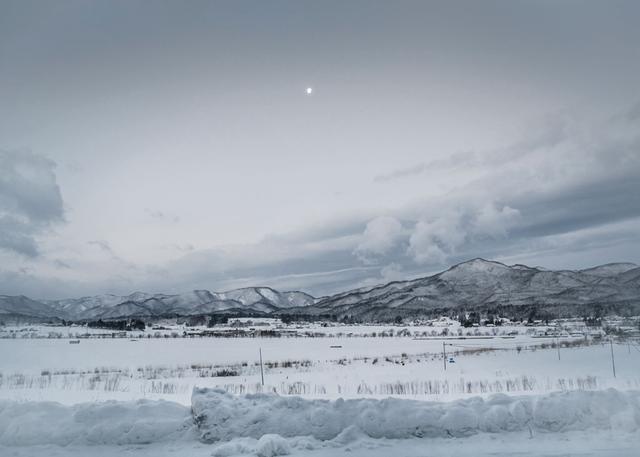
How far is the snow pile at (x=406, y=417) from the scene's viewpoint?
879 centimetres

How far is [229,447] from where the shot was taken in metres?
7.98

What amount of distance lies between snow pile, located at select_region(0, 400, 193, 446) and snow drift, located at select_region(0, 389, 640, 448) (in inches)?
0.7

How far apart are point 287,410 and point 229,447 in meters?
1.59

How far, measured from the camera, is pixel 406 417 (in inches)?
354

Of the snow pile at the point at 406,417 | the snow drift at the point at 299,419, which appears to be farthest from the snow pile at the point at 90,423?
the snow pile at the point at 406,417

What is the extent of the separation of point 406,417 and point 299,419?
2143 mm

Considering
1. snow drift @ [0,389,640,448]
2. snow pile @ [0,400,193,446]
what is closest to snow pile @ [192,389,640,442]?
snow drift @ [0,389,640,448]

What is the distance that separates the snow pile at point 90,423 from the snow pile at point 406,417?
2.07ft

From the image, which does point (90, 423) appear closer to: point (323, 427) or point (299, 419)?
point (299, 419)

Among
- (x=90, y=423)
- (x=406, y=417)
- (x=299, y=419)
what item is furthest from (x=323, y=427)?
(x=90, y=423)

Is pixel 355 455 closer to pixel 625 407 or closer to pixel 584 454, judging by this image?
pixel 584 454

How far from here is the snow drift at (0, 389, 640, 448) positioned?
8633mm

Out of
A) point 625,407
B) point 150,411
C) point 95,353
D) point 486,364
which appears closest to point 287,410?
point 150,411

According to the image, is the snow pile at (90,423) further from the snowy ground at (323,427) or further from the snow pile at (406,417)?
the snow pile at (406,417)
